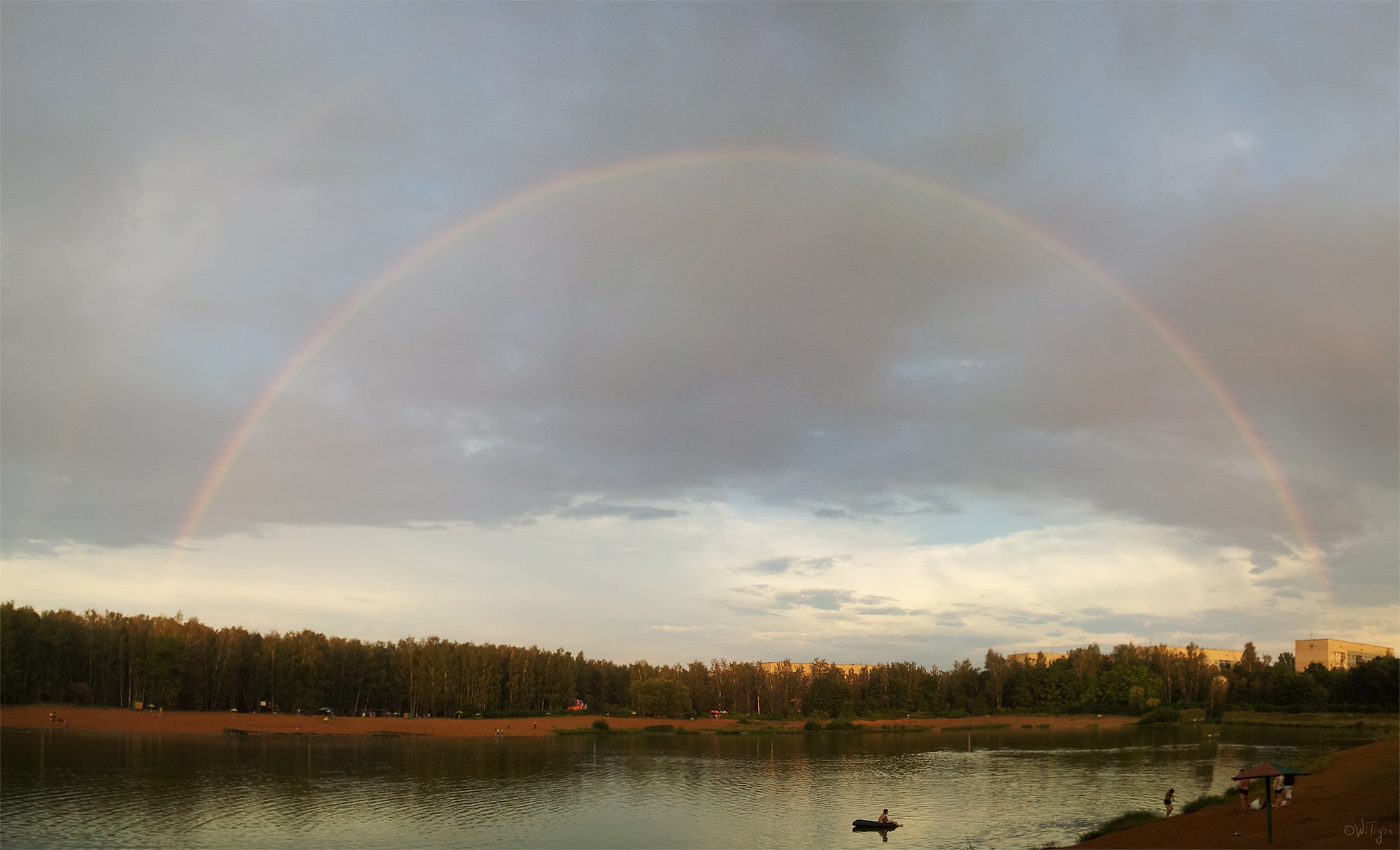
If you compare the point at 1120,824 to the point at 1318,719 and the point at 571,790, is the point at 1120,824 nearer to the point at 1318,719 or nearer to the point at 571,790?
the point at 571,790

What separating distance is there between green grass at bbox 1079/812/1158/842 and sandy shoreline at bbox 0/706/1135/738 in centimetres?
9424

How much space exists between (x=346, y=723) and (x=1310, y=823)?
120 meters

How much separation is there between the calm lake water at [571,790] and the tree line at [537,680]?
2112 cm

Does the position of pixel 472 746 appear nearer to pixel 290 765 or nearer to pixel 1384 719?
pixel 290 765

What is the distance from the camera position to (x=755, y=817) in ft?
185

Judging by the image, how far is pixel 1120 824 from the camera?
151 ft

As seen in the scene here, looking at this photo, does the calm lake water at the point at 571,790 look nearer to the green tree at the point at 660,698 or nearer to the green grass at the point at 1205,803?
the green grass at the point at 1205,803

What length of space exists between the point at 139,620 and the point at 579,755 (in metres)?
75.0

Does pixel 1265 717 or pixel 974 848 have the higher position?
pixel 974 848

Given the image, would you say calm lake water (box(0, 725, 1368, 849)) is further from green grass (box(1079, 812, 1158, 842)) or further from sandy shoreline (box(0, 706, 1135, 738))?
sandy shoreline (box(0, 706, 1135, 738))

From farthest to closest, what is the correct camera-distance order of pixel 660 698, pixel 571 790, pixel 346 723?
pixel 660 698 → pixel 346 723 → pixel 571 790

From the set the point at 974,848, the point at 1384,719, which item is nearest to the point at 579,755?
the point at 974,848

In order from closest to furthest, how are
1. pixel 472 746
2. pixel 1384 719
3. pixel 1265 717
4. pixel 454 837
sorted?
pixel 454 837, pixel 472 746, pixel 1384 719, pixel 1265 717

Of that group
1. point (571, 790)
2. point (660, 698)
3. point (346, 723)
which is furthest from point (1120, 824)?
point (346, 723)
